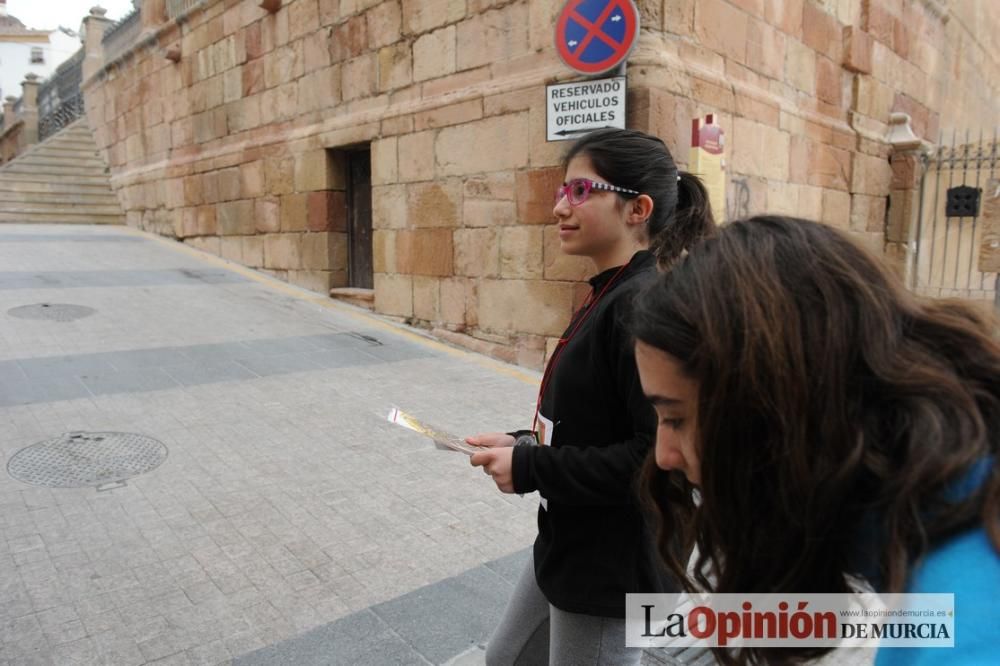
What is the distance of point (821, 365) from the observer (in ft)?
2.64

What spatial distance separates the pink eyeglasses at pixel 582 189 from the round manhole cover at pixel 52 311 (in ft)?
24.9

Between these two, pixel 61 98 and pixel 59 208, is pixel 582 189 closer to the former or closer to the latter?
pixel 59 208

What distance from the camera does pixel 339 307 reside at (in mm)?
9430

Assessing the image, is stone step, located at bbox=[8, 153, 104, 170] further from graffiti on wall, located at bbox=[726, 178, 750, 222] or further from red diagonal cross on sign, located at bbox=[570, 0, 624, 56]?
graffiti on wall, located at bbox=[726, 178, 750, 222]

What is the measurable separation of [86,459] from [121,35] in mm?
15535

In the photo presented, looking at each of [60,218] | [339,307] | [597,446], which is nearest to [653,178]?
[597,446]

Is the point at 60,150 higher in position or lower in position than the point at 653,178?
higher

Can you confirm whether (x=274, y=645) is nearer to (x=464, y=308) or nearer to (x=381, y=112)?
(x=464, y=308)

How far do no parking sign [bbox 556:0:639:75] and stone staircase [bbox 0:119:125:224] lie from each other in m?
13.6

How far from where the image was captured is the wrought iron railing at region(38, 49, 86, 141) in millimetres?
19344

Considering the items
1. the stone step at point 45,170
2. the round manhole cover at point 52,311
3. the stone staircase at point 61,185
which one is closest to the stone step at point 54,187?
the stone staircase at point 61,185

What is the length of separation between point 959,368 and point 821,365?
17 centimetres

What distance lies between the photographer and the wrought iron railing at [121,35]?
1526 centimetres
